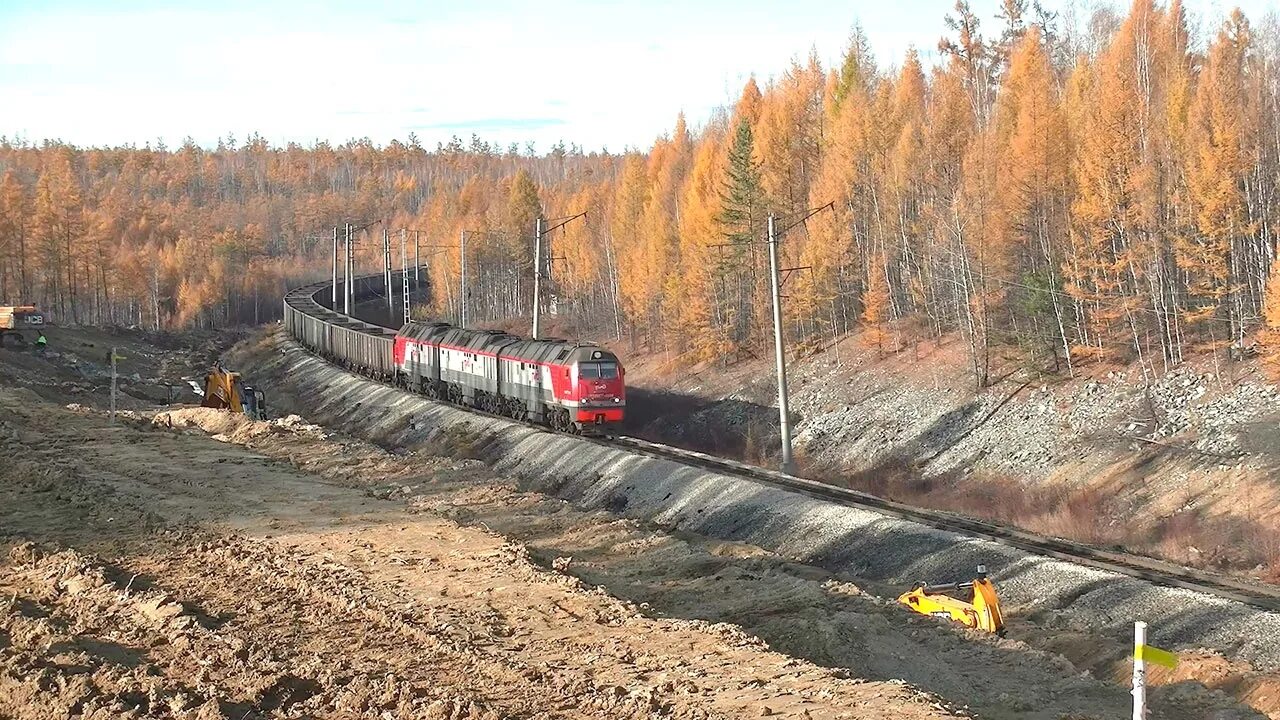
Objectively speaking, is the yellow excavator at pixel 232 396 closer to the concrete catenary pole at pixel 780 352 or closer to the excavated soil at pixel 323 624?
the excavated soil at pixel 323 624

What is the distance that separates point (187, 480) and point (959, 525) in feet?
55.6

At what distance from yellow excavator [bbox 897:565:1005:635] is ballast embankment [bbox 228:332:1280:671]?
7.93 feet

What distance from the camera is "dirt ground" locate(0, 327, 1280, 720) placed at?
12102 mm

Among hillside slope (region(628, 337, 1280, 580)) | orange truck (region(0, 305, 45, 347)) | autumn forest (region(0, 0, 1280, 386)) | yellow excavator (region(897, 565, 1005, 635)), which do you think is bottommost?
hillside slope (region(628, 337, 1280, 580))

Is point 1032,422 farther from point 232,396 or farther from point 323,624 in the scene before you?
point 323,624

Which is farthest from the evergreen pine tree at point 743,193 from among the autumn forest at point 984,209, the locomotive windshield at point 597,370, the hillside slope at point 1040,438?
the locomotive windshield at point 597,370

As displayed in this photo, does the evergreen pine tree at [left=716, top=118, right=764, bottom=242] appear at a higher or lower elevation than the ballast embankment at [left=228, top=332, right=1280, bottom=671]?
higher

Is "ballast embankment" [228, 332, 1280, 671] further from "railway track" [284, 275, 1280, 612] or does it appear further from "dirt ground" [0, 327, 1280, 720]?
"dirt ground" [0, 327, 1280, 720]

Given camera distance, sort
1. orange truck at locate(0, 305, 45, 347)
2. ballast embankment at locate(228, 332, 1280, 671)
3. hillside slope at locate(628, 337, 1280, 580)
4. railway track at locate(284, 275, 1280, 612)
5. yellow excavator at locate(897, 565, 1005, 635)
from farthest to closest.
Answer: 1. orange truck at locate(0, 305, 45, 347)
2. hillside slope at locate(628, 337, 1280, 580)
3. railway track at locate(284, 275, 1280, 612)
4. ballast embankment at locate(228, 332, 1280, 671)
5. yellow excavator at locate(897, 565, 1005, 635)

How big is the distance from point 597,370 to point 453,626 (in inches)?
863

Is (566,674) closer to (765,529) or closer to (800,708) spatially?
(800,708)

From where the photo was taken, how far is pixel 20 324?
226 ft

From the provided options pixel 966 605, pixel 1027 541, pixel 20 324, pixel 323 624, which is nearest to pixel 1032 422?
pixel 1027 541

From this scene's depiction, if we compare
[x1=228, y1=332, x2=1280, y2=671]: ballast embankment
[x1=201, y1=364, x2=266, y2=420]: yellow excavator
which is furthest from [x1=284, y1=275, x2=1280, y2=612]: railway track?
[x1=201, y1=364, x2=266, y2=420]: yellow excavator
